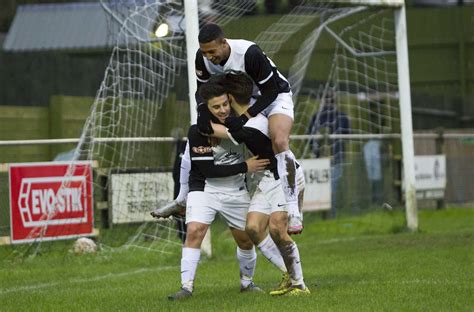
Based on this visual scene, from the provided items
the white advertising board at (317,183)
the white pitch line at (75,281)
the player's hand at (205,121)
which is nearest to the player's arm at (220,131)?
the player's hand at (205,121)

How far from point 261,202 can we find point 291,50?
8.43m

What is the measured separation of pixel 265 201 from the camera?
Result: 9711 millimetres

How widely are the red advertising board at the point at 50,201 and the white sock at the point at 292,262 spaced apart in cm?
563

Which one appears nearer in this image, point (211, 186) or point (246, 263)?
point (211, 186)

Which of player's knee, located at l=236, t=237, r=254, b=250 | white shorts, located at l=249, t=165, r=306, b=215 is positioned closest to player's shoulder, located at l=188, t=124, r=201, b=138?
white shorts, located at l=249, t=165, r=306, b=215

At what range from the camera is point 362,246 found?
50.3 feet

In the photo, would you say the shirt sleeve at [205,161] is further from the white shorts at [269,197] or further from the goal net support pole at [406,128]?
the goal net support pole at [406,128]

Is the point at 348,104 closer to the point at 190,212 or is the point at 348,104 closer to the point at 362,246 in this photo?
the point at 362,246

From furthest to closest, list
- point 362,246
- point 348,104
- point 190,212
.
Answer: point 348,104, point 362,246, point 190,212

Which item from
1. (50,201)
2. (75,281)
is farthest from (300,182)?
(50,201)

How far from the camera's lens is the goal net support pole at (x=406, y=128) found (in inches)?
685

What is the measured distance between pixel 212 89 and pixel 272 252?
162cm

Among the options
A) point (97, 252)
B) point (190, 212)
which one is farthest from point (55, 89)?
point (190, 212)

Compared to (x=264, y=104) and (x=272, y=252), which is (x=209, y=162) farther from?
(x=272, y=252)
